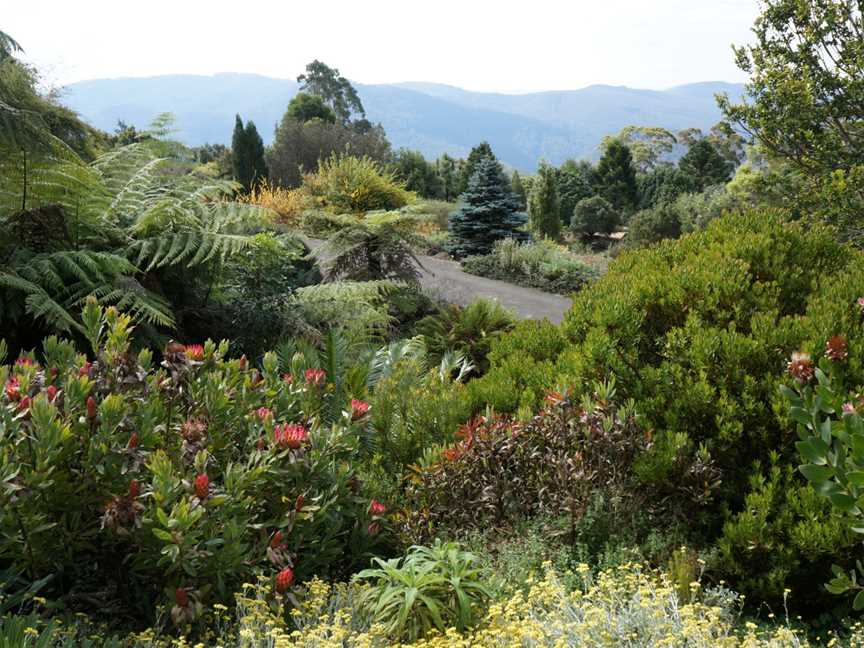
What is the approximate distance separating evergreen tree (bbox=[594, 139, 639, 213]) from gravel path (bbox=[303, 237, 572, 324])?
74.4ft

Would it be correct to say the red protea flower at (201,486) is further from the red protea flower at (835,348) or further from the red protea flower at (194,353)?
the red protea flower at (835,348)

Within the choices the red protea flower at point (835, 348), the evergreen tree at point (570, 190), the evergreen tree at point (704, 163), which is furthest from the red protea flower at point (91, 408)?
the evergreen tree at point (704, 163)

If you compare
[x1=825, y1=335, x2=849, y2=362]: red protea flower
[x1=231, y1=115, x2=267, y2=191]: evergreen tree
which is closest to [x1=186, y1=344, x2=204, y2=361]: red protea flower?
[x1=825, y1=335, x2=849, y2=362]: red protea flower

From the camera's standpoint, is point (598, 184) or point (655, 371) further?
point (598, 184)

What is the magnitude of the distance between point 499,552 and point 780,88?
32.7 ft

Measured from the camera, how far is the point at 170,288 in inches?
219

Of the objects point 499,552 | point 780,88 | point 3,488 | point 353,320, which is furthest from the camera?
point 780,88

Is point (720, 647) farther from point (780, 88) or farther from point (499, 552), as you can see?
point (780, 88)

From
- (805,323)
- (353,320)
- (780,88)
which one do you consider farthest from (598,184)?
(805,323)

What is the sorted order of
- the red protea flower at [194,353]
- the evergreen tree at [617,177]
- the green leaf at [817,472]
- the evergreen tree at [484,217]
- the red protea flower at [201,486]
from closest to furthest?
the green leaf at [817,472] → the red protea flower at [201,486] → the red protea flower at [194,353] → the evergreen tree at [484,217] → the evergreen tree at [617,177]

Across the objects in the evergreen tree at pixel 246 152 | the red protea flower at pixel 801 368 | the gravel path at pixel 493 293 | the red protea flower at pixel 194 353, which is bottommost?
the gravel path at pixel 493 293

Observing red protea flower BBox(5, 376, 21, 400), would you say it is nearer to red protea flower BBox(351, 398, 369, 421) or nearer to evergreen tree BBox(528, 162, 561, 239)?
red protea flower BBox(351, 398, 369, 421)

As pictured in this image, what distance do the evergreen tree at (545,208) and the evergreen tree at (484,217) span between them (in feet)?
13.4

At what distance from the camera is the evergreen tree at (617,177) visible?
33.4m
